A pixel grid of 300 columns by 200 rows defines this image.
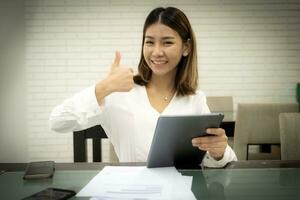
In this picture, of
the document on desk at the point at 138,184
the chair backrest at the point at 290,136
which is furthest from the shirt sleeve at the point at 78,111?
the chair backrest at the point at 290,136

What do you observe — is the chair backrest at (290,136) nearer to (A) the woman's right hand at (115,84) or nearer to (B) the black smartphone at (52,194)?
(A) the woman's right hand at (115,84)

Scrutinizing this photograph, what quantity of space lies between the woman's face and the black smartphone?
74cm

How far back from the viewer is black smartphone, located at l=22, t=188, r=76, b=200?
0.83 meters

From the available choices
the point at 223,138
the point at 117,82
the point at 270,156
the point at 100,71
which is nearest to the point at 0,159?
the point at 100,71

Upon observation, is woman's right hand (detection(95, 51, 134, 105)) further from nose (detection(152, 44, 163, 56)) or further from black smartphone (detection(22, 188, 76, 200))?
black smartphone (detection(22, 188, 76, 200))

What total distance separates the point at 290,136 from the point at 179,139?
1029 mm

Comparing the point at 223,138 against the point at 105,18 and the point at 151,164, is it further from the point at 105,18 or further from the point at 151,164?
the point at 105,18

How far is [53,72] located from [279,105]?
2581mm

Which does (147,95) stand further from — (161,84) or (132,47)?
(132,47)

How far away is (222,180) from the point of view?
1.02m

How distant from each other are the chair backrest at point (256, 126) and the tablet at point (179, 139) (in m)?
1.46

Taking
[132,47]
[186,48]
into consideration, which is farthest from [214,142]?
[132,47]

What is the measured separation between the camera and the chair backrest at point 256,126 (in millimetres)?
2582

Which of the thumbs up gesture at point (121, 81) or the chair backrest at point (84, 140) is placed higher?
the thumbs up gesture at point (121, 81)
